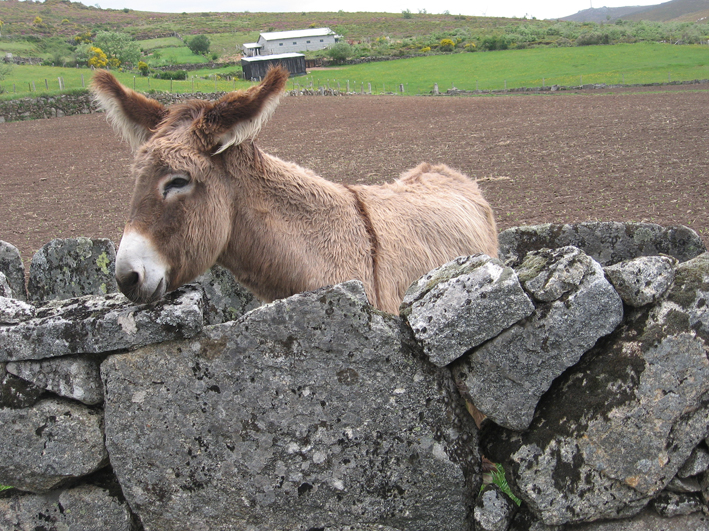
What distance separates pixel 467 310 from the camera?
232 cm

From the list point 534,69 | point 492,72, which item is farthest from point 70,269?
point 534,69

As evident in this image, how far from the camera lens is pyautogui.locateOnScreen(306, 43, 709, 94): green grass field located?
46.9 metres

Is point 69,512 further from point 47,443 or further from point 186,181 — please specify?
point 186,181

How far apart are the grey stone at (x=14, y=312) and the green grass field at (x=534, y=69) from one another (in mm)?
48480

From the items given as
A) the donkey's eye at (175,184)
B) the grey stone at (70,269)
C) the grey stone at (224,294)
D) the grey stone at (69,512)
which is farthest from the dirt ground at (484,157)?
the grey stone at (69,512)

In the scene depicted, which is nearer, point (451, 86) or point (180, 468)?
point (180, 468)

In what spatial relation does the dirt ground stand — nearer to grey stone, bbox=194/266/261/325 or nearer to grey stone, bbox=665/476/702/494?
grey stone, bbox=194/266/261/325

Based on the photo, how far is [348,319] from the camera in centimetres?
A: 241

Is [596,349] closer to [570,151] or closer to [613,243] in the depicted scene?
[613,243]

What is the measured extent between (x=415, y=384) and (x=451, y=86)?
53.1m

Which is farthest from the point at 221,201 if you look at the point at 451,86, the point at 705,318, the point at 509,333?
the point at 451,86

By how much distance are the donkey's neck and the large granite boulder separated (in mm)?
1637

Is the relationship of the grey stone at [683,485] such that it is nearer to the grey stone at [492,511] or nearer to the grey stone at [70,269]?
the grey stone at [492,511]

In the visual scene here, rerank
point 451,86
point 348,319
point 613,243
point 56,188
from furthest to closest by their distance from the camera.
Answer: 1. point 451,86
2. point 56,188
3. point 613,243
4. point 348,319
